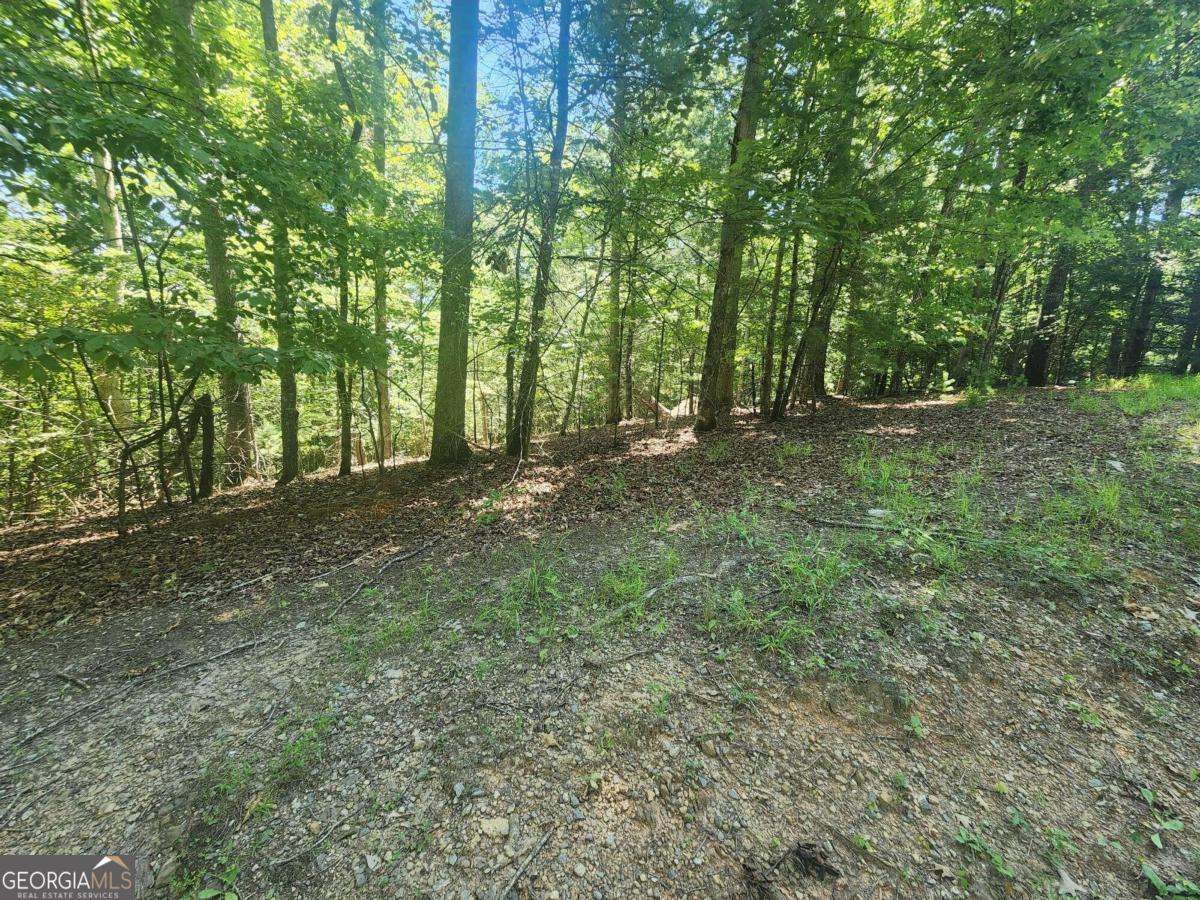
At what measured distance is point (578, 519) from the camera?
17.8 ft

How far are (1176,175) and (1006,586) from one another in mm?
14462

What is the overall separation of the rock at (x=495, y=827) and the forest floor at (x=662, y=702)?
0.04ft

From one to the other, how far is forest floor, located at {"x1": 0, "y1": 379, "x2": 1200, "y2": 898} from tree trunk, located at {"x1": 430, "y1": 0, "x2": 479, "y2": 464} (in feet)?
10.7

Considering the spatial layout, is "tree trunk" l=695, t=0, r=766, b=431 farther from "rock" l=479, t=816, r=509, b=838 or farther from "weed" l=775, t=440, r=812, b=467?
"rock" l=479, t=816, r=509, b=838

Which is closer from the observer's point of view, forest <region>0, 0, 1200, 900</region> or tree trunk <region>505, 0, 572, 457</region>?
forest <region>0, 0, 1200, 900</region>

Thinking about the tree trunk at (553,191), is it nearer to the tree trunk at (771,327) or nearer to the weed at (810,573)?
the weed at (810,573)

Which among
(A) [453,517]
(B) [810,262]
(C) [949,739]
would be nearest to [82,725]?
(A) [453,517]

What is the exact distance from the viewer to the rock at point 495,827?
197 cm

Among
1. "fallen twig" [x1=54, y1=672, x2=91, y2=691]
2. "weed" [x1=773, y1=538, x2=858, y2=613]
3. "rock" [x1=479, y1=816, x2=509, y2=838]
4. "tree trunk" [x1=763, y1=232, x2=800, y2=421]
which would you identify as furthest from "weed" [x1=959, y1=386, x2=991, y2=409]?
"fallen twig" [x1=54, y1=672, x2=91, y2=691]

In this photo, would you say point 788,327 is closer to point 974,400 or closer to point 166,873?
point 974,400

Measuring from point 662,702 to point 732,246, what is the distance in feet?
23.4

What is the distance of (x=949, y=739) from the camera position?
7.46 feet

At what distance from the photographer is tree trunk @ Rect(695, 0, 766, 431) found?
465 cm

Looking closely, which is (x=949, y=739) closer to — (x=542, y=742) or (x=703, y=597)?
(x=703, y=597)
